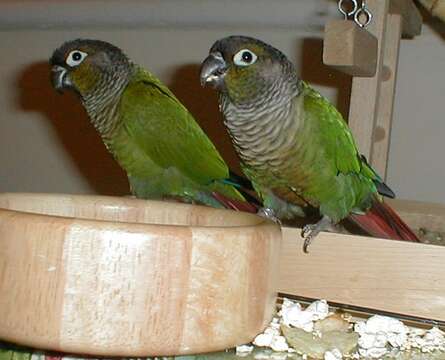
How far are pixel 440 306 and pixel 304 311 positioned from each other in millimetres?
97

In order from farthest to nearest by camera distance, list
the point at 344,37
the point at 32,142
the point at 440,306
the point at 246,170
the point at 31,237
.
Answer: the point at 32,142, the point at 246,170, the point at 344,37, the point at 440,306, the point at 31,237

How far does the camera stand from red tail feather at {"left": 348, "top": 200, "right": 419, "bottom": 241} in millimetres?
765

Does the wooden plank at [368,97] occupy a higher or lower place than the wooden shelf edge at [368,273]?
higher

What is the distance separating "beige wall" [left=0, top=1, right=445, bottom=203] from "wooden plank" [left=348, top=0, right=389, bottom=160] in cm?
29

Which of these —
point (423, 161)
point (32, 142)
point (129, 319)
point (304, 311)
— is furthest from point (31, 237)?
point (32, 142)

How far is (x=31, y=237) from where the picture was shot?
0.37 meters

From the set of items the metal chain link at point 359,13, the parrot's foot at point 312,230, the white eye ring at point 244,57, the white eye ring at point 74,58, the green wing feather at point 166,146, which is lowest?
the parrot's foot at point 312,230

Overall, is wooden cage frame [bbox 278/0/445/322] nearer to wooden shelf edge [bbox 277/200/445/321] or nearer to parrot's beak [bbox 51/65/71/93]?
wooden shelf edge [bbox 277/200/445/321]

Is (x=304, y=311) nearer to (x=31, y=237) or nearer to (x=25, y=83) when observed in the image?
(x=31, y=237)

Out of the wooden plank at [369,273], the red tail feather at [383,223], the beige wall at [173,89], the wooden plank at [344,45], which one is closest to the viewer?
the wooden plank at [369,273]

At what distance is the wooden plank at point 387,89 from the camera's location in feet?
2.91

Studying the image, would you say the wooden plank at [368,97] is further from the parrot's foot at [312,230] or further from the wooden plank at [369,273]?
the wooden plank at [369,273]

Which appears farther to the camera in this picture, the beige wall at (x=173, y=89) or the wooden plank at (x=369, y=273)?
the beige wall at (x=173, y=89)

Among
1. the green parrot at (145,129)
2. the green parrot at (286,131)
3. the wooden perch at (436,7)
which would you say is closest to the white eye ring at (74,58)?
the green parrot at (145,129)
